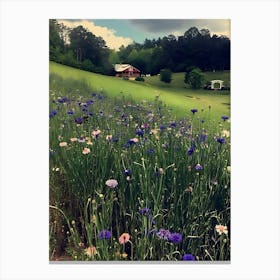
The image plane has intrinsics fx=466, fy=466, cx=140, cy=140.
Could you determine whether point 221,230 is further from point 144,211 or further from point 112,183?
point 112,183

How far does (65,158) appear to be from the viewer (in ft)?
11.3

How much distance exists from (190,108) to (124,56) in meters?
0.63

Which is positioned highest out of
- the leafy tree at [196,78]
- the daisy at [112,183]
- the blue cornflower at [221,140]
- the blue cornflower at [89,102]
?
the leafy tree at [196,78]

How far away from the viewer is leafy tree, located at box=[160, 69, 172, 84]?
3521mm

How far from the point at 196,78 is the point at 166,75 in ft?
0.75

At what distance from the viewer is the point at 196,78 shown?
138 inches

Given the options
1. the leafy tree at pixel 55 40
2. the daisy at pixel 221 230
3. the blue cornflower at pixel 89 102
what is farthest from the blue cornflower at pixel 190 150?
the leafy tree at pixel 55 40

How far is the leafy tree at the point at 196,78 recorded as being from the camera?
11.5ft

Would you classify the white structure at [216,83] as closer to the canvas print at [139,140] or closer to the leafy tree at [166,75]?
the canvas print at [139,140]

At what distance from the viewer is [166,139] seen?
3.50 metres
